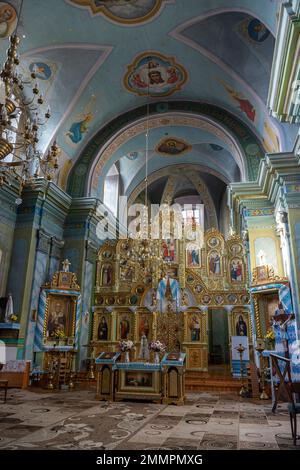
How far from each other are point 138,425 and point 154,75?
10.8 m

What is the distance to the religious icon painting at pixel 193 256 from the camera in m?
13.6

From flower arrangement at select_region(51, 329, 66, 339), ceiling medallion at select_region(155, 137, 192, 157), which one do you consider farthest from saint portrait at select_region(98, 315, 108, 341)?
ceiling medallion at select_region(155, 137, 192, 157)

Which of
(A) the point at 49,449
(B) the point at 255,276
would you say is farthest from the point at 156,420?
(B) the point at 255,276

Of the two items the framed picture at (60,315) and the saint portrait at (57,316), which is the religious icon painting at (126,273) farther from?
the saint portrait at (57,316)

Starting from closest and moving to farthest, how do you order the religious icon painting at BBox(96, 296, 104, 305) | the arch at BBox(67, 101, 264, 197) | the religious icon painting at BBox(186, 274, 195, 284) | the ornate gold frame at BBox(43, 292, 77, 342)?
the ornate gold frame at BBox(43, 292, 77, 342) < the arch at BBox(67, 101, 264, 197) < the religious icon painting at BBox(186, 274, 195, 284) < the religious icon painting at BBox(96, 296, 104, 305)

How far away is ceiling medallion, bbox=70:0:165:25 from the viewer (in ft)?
30.9

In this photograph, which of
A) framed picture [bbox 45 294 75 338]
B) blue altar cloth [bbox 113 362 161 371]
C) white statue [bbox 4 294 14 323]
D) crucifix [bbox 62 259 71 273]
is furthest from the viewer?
crucifix [bbox 62 259 71 273]

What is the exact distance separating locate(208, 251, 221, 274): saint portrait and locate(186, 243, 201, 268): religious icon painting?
420 millimetres

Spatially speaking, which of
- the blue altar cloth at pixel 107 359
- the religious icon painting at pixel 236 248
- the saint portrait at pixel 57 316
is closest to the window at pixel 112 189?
the saint portrait at pixel 57 316

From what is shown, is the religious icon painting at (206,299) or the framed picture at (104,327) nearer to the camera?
the religious icon painting at (206,299)

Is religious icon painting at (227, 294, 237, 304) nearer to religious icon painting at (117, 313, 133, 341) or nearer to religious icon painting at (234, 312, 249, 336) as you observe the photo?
religious icon painting at (234, 312, 249, 336)

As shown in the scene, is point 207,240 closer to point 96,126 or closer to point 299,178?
point 299,178

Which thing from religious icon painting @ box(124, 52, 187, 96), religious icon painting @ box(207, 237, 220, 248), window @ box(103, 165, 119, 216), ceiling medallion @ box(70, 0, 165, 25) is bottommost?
religious icon painting @ box(207, 237, 220, 248)

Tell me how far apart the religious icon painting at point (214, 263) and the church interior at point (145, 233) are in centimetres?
5
